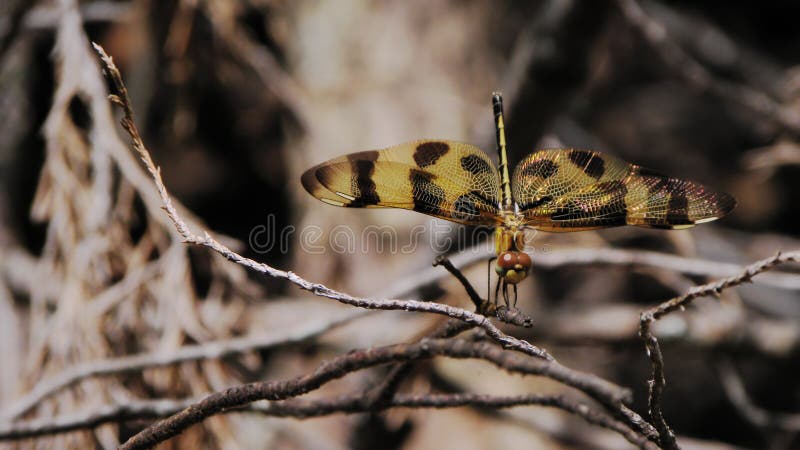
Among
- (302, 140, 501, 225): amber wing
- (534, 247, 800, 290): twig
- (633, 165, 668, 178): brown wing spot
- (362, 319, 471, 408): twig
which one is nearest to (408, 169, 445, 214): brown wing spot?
(302, 140, 501, 225): amber wing

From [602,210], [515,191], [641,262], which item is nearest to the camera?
[602,210]

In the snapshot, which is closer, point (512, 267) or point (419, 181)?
point (512, 267)

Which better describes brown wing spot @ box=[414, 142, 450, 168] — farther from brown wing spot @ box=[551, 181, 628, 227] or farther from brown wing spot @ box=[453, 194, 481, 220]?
brown wing spot @ box=[551, 181, 628, 227]

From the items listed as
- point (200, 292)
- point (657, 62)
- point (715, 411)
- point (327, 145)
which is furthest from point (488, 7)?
point (715, 411)

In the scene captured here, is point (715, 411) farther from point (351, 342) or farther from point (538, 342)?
point (351, 342)

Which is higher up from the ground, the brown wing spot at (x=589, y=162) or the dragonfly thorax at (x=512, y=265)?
the brown wing spot at (x=589, y=162)

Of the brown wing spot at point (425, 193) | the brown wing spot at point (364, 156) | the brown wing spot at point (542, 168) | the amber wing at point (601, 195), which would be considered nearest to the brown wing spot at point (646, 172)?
the amber wing at point (601, 195)

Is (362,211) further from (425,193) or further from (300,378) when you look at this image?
(300,378)

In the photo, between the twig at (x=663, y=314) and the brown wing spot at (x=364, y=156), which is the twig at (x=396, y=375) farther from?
the brown wing spot at (x=364, y=156)

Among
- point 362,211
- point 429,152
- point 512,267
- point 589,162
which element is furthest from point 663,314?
point 362,211
